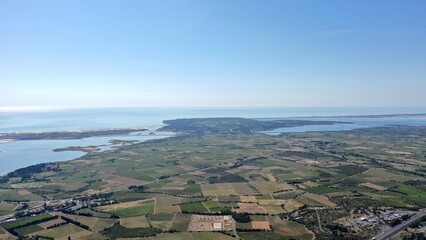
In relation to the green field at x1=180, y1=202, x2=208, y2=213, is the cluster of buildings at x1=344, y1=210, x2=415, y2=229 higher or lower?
higher

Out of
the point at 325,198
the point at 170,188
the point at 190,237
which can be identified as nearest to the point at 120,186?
the point at 170,188

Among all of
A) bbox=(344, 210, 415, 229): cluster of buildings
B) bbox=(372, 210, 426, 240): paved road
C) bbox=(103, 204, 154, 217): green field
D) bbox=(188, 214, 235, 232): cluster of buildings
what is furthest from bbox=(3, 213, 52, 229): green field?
Answer: bbox=(372, 210, 426, 240): paved road

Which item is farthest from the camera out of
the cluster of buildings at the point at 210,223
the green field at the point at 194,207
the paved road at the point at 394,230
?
the green field at the point at 194,207

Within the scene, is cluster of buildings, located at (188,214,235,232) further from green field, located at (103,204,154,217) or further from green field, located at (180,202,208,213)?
green field, located at (103,204,154,217)

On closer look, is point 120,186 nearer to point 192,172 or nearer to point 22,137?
point 192,172

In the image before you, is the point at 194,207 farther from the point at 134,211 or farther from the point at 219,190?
the point at 219,190

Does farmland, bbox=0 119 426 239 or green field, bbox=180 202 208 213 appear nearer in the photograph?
farmland, bbox=0 119 426 239

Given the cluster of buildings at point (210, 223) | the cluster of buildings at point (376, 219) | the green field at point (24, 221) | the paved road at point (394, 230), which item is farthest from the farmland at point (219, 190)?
the cluster of buildings at point (376, 219)

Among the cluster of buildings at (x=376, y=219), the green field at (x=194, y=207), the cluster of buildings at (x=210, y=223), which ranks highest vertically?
the cluster of buildings at (x=376, y=219)

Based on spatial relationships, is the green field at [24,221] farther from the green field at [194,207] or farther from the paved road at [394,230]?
the paved road at [394,230]
